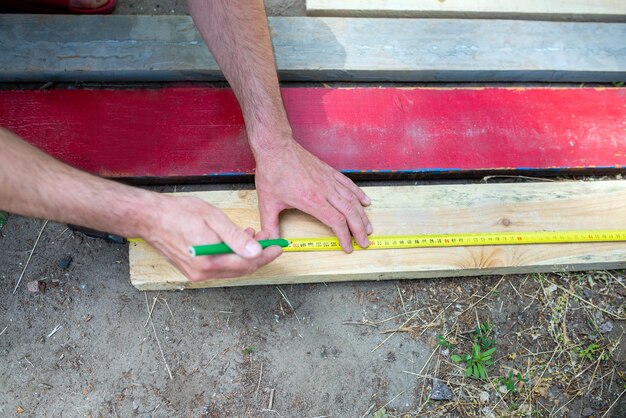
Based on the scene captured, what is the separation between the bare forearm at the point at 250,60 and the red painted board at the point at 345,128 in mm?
292

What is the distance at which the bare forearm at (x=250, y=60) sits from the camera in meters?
2.17

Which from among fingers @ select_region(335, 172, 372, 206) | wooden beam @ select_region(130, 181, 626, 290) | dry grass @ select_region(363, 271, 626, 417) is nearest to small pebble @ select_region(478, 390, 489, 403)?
dry grass @ select_region(363, 271, 626, 417)

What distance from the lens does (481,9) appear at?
2953mm

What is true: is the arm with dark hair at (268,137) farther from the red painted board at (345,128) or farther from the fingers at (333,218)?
the red painted board at (345,128)

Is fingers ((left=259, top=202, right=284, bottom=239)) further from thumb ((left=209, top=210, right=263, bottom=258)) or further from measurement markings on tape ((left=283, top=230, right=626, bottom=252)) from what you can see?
thumb ((left=209, top=210, right=263, bottom=258))

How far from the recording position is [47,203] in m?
1.70

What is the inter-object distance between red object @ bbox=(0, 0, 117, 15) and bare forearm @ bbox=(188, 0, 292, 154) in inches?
39.2

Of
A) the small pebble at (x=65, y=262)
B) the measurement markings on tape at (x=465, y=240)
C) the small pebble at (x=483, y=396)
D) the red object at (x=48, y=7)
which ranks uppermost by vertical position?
the red object at (x=48, y=7)

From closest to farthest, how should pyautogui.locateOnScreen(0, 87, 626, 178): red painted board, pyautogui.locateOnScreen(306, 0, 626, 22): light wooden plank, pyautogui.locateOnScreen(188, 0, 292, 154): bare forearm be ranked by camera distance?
pyautogui.locateOnScreen(188, 0, 292, 154): bare forearm, pyautogui.locateOnScreen(0, 87, 626, 178): red painted board, pyautogui.locateOnScreen(306, 0, 626, 22): light wooden plank

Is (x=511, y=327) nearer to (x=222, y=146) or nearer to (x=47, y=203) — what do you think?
(x=222, y=146)

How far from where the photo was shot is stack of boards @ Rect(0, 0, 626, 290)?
7.82 ft

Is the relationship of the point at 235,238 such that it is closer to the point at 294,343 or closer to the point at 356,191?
the point at 356,191

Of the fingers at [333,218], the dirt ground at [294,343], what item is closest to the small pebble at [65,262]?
the dirt ground at [294,343]

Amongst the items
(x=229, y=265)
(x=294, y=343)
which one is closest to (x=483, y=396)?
(x=294, y=343)
